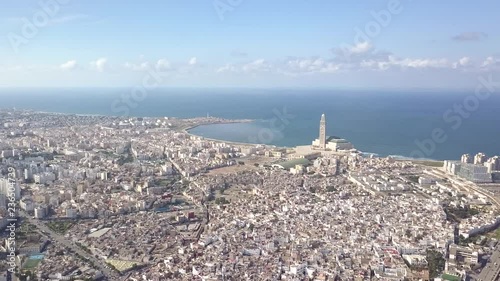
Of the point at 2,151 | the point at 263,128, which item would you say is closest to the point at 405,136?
the point at 263,128

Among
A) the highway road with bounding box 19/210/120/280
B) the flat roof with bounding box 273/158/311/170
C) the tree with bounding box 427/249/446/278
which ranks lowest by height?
the highway road with bounding box 19/210/120/280

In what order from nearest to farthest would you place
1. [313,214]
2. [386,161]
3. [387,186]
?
[313,214] → [387,186] → [386,161]

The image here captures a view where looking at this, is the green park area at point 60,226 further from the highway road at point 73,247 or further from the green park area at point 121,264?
the green park area at point 121,264

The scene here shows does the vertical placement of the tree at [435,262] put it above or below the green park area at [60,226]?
above

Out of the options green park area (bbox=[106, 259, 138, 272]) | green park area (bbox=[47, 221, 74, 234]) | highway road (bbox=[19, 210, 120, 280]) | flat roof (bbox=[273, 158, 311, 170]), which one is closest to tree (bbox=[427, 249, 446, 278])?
green park area (bbox=[106, 259, 138, 272])

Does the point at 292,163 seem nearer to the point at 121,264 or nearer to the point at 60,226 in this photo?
the point at 60,226

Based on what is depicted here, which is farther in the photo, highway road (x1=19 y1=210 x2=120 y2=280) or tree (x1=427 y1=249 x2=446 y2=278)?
highway road (x1=19 y1=210 x2=120 y2=280)

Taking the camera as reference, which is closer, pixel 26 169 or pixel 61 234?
pixel 61 234

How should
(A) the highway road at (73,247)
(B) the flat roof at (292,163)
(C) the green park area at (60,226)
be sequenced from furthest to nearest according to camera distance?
1. (B) the flat roof at (292,163)
2. (C) the green park area at (60,226)
3. (A) the highway road at (73,247)

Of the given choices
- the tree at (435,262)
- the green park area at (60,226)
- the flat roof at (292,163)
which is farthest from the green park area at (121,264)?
the flat roof at (292,163)

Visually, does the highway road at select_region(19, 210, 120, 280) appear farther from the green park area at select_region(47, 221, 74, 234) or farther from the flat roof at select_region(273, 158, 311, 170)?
the flat roof at select_region(273, 158, 311, 170)

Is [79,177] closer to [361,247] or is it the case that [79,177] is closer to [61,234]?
[61,234]
